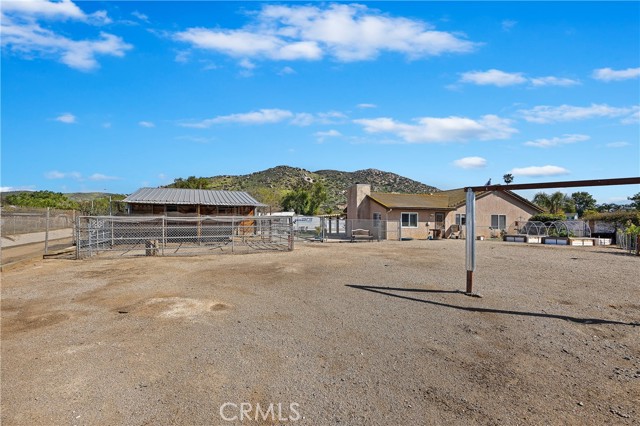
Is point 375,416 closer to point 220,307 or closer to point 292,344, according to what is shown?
point 292,344

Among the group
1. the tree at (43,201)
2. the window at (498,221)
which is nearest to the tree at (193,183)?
the tree at (43,201)

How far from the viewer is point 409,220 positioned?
1371 inches

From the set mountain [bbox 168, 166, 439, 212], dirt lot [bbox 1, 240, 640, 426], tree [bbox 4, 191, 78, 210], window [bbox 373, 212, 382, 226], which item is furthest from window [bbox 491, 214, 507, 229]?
tree [bbox 4, 191, 78, 210]

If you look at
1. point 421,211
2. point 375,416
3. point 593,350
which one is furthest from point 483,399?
point 421,211

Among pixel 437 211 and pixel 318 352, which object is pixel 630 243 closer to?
pixel 437 211

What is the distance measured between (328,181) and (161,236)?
84.8m

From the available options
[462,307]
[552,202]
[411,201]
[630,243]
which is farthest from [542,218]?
[462,307]

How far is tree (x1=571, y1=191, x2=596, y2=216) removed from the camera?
8238 cm

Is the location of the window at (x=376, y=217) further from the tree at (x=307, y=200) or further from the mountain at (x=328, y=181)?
Result: the mountain at (x=328, y=181)

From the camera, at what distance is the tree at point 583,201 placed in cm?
8238

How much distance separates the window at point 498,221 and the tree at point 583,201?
5544 cm

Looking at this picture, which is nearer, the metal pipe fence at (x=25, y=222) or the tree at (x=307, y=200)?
the metal pipe fence at (x=25, y=222)

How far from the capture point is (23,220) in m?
34.7

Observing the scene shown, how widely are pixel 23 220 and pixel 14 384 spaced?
37370 millimetres
